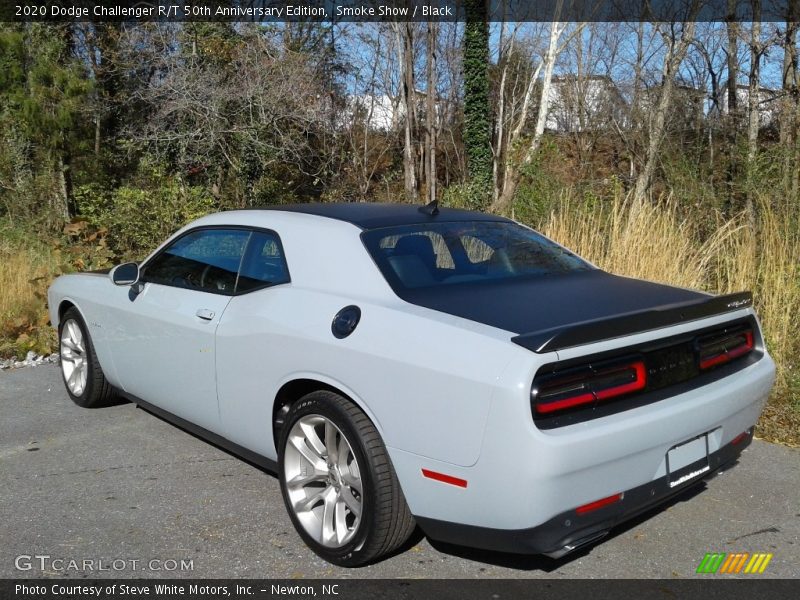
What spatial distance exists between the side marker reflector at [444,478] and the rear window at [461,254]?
869 mm

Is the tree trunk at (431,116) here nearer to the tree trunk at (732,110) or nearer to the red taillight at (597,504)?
the tree trunk at (732,110)

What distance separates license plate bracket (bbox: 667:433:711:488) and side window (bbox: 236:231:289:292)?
1.94m

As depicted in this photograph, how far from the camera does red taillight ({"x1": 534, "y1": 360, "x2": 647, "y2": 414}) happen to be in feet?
8.91

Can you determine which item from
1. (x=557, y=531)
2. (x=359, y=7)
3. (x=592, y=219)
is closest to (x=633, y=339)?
(x=557, y=531)

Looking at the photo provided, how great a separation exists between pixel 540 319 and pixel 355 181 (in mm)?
22526

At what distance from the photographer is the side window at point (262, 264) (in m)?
3.88

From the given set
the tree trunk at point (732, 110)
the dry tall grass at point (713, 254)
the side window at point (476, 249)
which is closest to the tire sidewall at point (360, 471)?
the side window at point (476, 249)

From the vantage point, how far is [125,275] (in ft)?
15.9

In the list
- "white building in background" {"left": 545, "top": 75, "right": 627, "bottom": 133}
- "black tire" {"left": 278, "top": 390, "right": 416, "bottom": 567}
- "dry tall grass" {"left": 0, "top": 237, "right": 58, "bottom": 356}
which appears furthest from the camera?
"white building in background" {"left": 545, "top": 75, "right": 627, "bottom": 133}

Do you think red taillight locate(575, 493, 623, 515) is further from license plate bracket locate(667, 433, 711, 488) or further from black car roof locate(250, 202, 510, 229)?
black car roof locate(250, 202, 510, 229)

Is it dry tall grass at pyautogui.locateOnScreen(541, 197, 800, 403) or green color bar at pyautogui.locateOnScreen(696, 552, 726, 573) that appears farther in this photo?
dry tall grass at pyautogui.locateOnScreen(541, 197, 800, 403)
